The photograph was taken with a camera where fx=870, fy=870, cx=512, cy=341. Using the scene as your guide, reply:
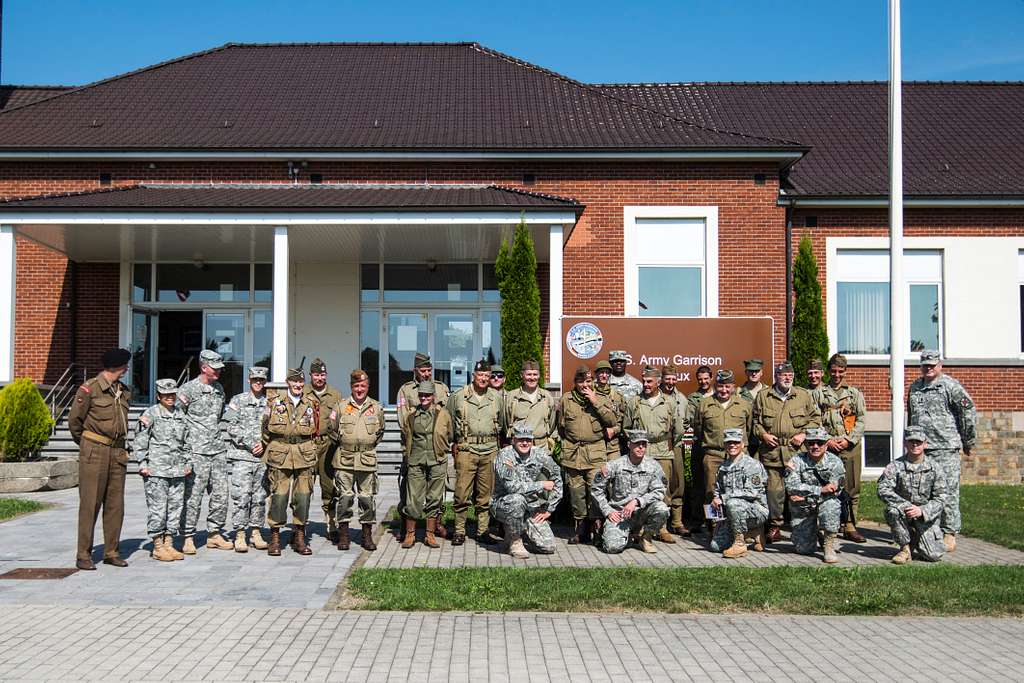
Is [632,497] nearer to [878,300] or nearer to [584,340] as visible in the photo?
[584,340]

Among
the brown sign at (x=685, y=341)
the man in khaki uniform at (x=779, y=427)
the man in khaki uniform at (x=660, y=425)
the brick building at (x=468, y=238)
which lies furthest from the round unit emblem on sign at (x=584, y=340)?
the brick building at (x=468, y=238)

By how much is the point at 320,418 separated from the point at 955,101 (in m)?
18.5

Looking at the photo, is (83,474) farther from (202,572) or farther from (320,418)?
(320,418)

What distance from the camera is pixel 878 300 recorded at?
1714 cm

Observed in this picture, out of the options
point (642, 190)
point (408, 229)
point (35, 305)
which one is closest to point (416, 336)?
point (408, 229)

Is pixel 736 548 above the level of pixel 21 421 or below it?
below

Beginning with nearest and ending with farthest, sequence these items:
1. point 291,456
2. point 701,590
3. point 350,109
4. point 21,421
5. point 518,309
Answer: point 701,590 → point 291,456 → point 518,309 → point 21,421 → point 350,109

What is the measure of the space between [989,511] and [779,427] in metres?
4.60

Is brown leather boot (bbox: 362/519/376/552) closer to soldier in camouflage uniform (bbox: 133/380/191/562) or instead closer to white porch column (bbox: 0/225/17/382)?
soldier in camouflage uniform (bbox: 133/380/191/562)

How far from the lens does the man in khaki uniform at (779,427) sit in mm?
8883

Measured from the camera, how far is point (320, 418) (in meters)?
8.62

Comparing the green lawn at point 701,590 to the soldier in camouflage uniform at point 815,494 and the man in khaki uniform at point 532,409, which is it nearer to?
the soldier in camouflage uniform at point 815,494

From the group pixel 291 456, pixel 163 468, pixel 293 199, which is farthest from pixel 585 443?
pixel 293 199

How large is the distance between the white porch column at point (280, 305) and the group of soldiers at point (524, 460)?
5089mm
